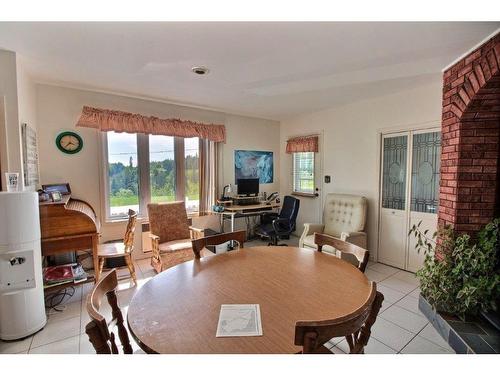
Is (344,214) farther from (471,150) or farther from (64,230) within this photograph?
(64,230)

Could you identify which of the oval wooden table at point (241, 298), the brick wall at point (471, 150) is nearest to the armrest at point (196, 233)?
the oval wooden table at point (241, 298)

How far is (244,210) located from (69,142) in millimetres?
2645

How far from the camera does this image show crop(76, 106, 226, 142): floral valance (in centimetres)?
324

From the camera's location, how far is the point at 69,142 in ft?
10.6

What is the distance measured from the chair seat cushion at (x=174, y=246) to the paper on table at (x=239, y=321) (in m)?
2.12

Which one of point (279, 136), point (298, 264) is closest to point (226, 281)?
point (298, 264)

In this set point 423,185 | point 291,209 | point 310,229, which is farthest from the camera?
point 291,209

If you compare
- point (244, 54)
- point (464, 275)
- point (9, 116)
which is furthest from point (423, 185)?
point (9, 116)

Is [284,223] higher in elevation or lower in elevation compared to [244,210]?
lower

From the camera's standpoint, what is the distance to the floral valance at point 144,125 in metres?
3.24

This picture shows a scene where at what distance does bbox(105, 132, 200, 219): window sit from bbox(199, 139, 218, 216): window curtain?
0.09 metres

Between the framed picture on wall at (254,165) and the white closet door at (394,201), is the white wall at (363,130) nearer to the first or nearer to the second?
the white closet door at (394,201)

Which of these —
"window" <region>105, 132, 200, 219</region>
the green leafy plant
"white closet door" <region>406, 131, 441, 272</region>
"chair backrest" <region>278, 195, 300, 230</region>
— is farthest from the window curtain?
the green leafy plant

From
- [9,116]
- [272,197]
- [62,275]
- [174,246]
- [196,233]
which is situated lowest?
[62,275]
